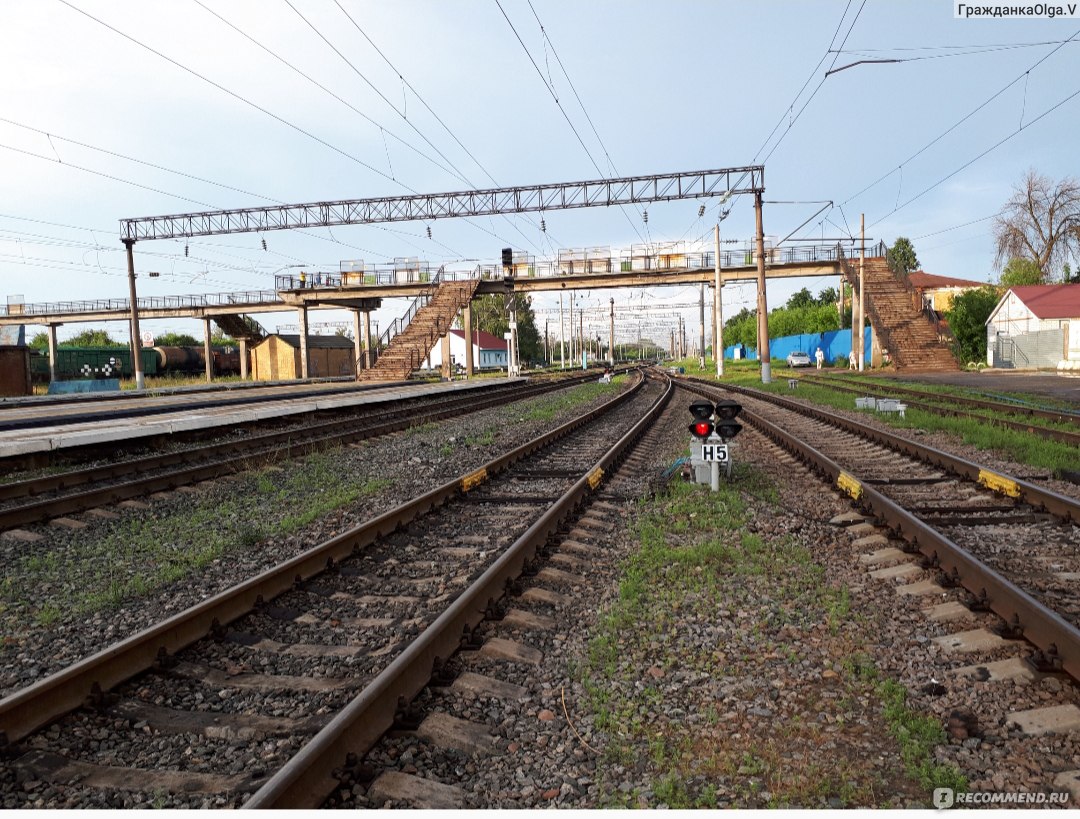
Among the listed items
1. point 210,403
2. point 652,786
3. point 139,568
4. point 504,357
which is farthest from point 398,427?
point 504,357

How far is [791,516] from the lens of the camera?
750 cm

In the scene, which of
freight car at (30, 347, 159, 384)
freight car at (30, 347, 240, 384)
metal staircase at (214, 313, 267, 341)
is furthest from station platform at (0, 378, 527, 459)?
metal staircase at (214, 313, 267, 341)

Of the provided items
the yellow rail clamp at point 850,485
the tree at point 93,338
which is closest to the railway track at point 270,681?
the yellow rail clamp at point 850,485

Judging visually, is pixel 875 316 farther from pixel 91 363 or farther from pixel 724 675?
pixel 91 363

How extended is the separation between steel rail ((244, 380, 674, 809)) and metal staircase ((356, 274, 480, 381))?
39.2 m

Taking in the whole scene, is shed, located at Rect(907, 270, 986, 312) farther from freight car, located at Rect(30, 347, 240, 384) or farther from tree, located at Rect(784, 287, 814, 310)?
freight car, located at Rect(30, 347, 240, 384)

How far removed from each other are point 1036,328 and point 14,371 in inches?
2018

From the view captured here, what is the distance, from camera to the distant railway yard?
9.96 feet

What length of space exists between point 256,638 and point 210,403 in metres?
20.5

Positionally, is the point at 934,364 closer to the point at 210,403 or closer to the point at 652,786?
the point at 210,403

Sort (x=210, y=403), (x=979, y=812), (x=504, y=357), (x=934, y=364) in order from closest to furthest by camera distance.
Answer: (x=979, y=812) → (x=210, y=403) → (x=934, y=364) → (x=504, y=357)

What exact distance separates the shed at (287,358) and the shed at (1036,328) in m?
45.8

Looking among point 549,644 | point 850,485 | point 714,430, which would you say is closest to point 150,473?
point 714,430

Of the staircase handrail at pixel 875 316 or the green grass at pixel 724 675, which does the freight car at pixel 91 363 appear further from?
the green grass at pixel 724 675
